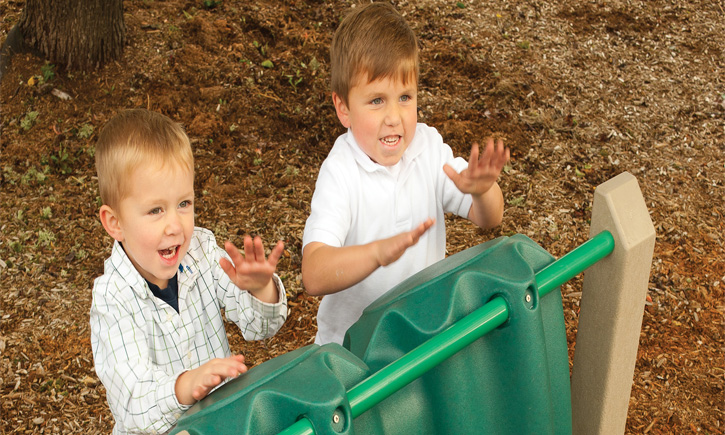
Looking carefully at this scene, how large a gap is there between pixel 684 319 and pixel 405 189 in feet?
7.14

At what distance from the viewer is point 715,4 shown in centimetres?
597

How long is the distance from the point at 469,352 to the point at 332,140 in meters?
3.00

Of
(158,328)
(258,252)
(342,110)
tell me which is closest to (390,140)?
(342,110)

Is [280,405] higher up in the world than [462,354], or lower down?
higher up

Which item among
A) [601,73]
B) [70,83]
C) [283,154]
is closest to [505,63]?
[601,73]

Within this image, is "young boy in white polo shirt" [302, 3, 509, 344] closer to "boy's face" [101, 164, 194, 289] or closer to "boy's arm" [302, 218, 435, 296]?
"boy's arm" [302, 218, 435, 296]

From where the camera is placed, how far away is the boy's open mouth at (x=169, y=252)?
1.80m

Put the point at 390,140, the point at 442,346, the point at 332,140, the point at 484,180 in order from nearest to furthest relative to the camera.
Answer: the point at 442,346, the point at 484,180, the point at 390,140, the point at 332,140

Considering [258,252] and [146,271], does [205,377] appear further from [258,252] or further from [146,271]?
[146,271]

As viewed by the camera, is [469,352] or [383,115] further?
[383,115]

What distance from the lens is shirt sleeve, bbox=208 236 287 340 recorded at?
1.92m

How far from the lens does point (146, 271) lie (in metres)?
1.86

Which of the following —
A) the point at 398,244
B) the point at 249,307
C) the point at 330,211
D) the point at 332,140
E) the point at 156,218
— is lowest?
the point at 332,140

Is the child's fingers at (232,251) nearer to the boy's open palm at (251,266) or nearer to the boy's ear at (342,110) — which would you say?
the boy's open palm at (251,266)
